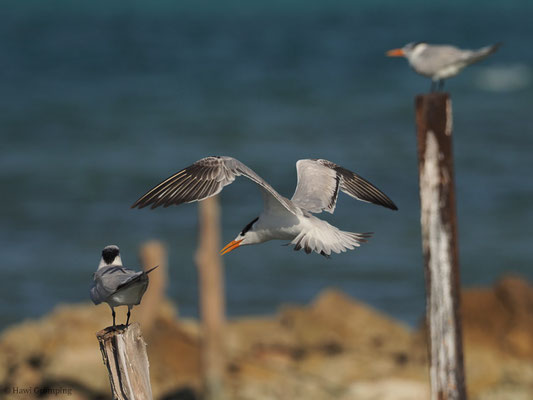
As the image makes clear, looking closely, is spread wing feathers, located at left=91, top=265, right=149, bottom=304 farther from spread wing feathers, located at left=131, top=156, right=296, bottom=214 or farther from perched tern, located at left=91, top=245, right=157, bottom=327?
spread wing feathers, located at left=131, top=156, right=296, bottom=214

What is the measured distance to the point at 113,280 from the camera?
3.93 metres

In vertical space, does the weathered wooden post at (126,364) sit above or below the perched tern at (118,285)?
below

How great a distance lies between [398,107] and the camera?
25.4m

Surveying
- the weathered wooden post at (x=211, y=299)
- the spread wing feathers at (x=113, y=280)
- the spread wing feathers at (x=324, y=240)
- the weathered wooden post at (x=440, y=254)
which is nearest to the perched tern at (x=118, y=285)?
the spread wing feathers at (x=113, y=280)

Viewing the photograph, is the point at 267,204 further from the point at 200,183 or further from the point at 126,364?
the point at 126,364

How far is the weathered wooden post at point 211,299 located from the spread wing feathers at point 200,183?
10.8 ft

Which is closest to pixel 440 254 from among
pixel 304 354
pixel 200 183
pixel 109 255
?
pixel 200 183

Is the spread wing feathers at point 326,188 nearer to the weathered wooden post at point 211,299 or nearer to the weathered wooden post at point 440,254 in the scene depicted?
the weathered wooden post at point 440,254

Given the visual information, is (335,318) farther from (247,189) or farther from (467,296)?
(247,189)

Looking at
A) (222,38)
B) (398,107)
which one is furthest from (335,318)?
(222,38)

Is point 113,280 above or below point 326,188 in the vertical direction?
below

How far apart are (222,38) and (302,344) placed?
3634cm

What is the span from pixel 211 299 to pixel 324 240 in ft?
13.1

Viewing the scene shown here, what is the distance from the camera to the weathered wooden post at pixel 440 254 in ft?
15.0
